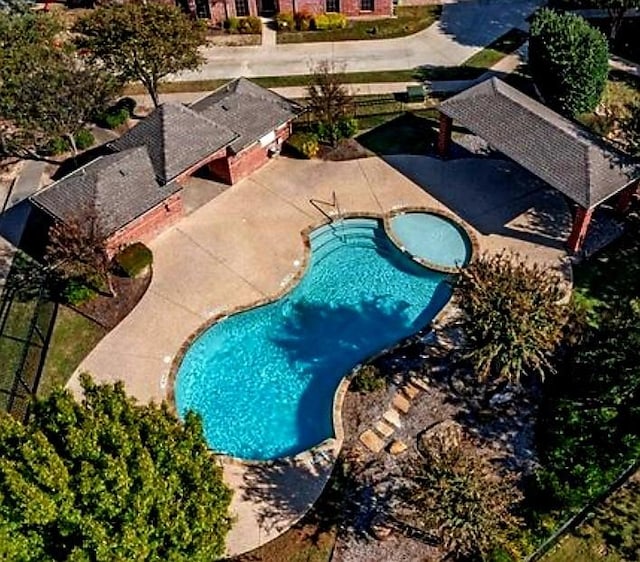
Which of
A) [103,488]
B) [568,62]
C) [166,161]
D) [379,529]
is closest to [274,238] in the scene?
[166,161]

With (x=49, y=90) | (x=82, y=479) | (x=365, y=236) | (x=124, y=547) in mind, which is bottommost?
(x=365, y=236)

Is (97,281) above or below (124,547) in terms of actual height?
below

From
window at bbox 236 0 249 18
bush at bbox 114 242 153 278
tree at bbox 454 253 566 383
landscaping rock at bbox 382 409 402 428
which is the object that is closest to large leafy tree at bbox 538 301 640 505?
tree at bbox 454 253 566 383

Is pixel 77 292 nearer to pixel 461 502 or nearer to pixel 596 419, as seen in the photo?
pixel 461 502

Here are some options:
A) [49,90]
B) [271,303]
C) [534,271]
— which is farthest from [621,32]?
[49,90]

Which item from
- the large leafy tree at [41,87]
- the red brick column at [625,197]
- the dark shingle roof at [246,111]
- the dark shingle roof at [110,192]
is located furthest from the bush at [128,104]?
the red brick column at [625,197]

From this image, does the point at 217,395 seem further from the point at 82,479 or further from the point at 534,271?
the point at 534,271

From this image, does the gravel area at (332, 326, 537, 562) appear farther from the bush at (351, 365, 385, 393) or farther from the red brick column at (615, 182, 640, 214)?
the red brick column at (615, 182, 640, 214)

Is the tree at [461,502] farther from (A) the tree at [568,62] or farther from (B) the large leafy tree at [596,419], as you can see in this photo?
(A) the tree at [568,62]
